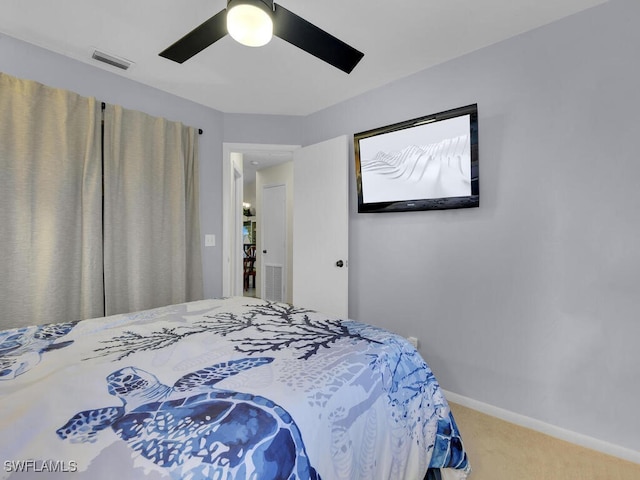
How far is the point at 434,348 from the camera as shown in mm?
2391

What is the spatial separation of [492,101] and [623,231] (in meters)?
1.12

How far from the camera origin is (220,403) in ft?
2.60

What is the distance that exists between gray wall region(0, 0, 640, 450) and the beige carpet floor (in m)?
0.13

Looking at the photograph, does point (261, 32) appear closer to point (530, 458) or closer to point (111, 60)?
point (111, 60)

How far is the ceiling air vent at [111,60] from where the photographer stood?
2.20 m

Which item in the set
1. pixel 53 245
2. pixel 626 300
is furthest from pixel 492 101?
pixel 53 245

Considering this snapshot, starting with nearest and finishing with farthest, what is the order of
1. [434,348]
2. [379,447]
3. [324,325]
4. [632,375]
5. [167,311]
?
[379,447], [324,325], [632,375], [167,311], [434,348]

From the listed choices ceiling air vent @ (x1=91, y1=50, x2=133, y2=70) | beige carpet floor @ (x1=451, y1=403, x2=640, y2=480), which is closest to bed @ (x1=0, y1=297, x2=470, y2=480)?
beige carpet floor @ (x1=451, y1=403, x2=640, y2=480)

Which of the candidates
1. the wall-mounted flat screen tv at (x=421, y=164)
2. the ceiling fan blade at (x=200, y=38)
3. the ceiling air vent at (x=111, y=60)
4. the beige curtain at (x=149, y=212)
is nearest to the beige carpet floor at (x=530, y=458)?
the wall-mounted flat screen tv at (x=421, y=164)

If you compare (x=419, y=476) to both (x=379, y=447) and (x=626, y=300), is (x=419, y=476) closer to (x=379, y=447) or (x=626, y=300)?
(x=379, y=447)

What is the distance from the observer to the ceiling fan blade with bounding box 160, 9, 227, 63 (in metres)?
1.48

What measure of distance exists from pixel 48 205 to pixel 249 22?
6.11ft

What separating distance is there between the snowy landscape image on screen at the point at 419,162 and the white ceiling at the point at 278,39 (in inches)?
20.8

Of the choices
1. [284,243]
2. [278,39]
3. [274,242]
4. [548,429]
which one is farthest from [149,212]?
[548,429]
